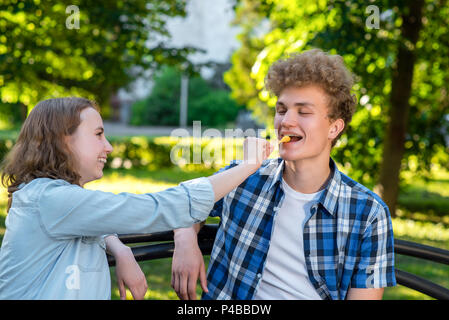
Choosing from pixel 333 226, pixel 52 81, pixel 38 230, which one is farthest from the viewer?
pixel 52 81

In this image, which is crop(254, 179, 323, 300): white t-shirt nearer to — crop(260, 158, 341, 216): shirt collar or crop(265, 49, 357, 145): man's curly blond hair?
crop(260, 158, 341, 216): shirt collar

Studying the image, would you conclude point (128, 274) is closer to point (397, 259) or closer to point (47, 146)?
point (47, 146)

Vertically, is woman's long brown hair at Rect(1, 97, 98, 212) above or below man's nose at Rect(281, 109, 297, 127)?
below

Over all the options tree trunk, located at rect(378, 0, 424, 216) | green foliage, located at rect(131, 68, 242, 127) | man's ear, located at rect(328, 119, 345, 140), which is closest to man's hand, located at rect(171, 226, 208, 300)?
man's ear, located at rect(328, 119, 345, 140)

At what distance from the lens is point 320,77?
6.88 feet

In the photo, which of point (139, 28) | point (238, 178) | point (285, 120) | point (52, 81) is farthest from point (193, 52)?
point (238, 178)

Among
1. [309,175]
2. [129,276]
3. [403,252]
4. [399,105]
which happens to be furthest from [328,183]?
[399,105]

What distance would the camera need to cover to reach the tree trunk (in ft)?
25.2

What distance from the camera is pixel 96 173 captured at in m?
1.65

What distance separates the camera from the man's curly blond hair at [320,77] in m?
2.10

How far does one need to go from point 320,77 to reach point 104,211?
3.93 ft

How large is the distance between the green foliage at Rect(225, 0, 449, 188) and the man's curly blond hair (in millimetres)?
2783
